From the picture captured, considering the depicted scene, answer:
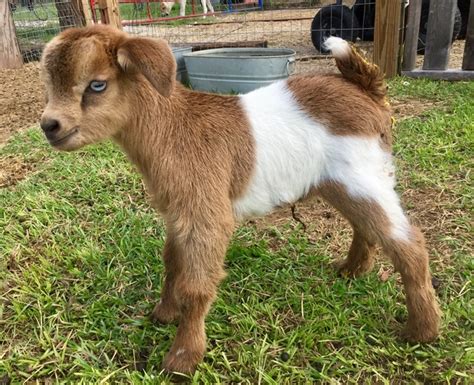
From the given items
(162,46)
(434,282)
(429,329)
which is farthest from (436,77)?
(162,46)

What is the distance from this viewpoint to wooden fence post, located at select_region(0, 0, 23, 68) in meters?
7.91

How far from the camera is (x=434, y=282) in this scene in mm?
2695

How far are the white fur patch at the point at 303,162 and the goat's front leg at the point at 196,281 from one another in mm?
276

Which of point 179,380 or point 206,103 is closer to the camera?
point 179,380

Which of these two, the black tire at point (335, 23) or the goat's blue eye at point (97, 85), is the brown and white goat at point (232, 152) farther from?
the black tire at point (335, 23)

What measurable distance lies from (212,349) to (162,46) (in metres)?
1.50

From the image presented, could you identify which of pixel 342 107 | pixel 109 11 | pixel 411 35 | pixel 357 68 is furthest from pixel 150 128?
pixel 411 35

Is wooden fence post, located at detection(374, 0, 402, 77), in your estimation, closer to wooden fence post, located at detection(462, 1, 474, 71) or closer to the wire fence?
the wire fence

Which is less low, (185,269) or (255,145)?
(255,145)

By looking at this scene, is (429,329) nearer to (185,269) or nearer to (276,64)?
(185,269)

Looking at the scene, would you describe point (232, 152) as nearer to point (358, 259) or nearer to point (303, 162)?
point (303, 162)

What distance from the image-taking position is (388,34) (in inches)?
244

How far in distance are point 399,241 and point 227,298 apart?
104 cm

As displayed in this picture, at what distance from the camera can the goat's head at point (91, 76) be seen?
1.94m
